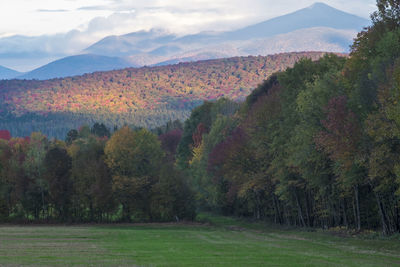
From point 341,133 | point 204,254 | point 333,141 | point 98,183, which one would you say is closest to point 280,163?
point 333,141

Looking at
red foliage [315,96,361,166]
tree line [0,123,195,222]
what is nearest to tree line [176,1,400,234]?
red foliage [315,96,361,166]

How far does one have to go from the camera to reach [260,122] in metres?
64.6

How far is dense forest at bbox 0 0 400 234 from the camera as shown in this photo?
1622 inches

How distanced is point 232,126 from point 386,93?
5606 cm

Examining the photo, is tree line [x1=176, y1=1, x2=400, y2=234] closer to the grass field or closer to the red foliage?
the red foliage

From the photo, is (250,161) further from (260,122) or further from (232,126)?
(232,126)

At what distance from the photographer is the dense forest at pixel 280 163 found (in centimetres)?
4119

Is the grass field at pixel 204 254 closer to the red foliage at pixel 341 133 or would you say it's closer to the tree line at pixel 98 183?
the red foliage at pixel 341 133

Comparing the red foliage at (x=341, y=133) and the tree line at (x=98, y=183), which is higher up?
the red foliage at (x=341, y=133)

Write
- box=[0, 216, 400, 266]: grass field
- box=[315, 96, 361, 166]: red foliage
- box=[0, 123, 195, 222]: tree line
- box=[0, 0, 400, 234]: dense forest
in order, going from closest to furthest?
box=[0, 216, 400, 266]: grass field → box=[0, 0, 400, 234]: dense forest → box=[315, 96, 361, 166]: red foliage → box=[0, 123, 195, 222]: tree line

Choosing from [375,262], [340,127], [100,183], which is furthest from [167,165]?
[375,262]

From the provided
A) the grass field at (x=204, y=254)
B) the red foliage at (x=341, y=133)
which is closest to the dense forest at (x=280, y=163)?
the red foliage at (x=341, y=133)

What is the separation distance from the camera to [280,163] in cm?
5822

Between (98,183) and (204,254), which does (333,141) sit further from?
(98,183)
